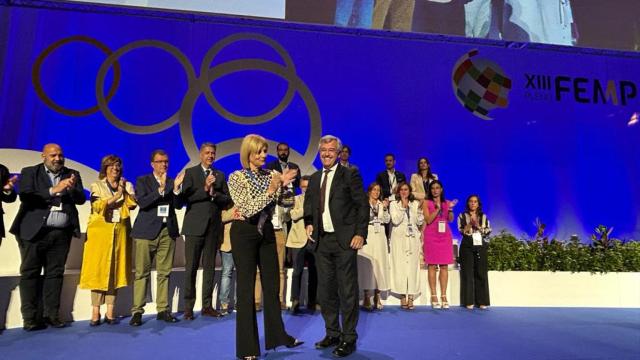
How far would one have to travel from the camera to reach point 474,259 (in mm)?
6023

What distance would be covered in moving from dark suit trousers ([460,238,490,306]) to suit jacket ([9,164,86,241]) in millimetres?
4302

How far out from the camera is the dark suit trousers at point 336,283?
349 cm

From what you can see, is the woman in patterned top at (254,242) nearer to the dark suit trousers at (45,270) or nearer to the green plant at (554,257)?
the dark suit trousers at (45,270)

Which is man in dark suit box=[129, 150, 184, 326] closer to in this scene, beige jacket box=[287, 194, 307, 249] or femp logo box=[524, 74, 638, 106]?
beige jacket box=[287, 194, 307, 249]

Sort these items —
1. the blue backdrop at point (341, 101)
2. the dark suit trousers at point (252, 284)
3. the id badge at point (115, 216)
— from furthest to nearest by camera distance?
the blue backdrop at point (341, 101)
the id badge at point (115, 216)
the dark suit trousers at point (252, 284)

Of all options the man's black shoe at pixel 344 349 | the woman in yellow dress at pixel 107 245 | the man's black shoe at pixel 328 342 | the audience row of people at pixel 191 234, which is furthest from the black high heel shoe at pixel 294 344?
the woman in yellow dress at pixel 107 245

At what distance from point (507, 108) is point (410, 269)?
4.16m

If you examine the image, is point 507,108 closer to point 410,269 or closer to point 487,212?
point 487,212

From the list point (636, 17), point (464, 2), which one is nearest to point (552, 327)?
point (464, 2)

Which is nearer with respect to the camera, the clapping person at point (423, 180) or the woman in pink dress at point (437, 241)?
the woman in pink dress at point (437, 241)

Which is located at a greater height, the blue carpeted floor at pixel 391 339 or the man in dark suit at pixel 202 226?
the man in dark suit at pixel 202 226

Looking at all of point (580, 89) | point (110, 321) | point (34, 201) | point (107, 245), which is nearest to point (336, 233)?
point (107, 245)

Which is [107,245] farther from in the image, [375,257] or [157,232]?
[375,257]

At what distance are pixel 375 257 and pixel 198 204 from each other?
6.85 feet
